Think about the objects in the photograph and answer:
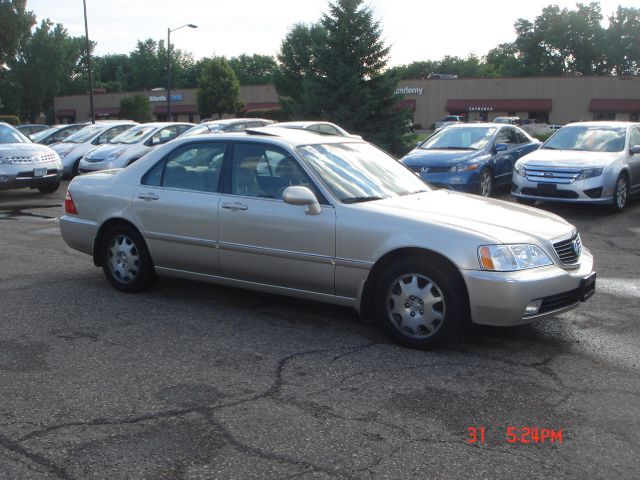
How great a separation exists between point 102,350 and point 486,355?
2725 millimetres

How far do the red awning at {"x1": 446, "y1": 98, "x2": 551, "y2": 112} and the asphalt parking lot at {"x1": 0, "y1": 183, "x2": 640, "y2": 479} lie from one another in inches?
2201

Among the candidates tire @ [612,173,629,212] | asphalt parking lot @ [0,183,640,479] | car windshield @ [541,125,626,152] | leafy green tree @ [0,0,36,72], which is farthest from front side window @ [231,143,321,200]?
leafy green tree @ [0,0,36,72]

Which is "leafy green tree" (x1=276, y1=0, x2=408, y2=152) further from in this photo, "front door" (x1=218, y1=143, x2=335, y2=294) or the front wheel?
"front door" (x1=218, y1=143, x2=335, y2=294)

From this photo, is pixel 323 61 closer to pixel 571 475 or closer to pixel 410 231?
pixel 410 231

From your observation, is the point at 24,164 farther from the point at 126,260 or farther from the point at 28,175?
the point at 126,260

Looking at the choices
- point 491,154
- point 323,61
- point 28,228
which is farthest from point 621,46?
point 28,228

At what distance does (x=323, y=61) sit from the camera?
25594 mm

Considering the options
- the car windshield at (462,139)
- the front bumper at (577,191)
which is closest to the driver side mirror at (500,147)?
the car windshield at (462,139)

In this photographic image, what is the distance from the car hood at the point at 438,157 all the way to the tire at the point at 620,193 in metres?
2.62

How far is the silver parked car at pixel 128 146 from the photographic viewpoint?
1750 cm

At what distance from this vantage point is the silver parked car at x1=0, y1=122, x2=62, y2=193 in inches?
569

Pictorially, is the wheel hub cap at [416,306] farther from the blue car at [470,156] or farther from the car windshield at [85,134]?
the car windshield at [85,134]

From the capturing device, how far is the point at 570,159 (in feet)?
40.7

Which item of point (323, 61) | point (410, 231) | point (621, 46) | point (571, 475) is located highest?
point (621, 46)
